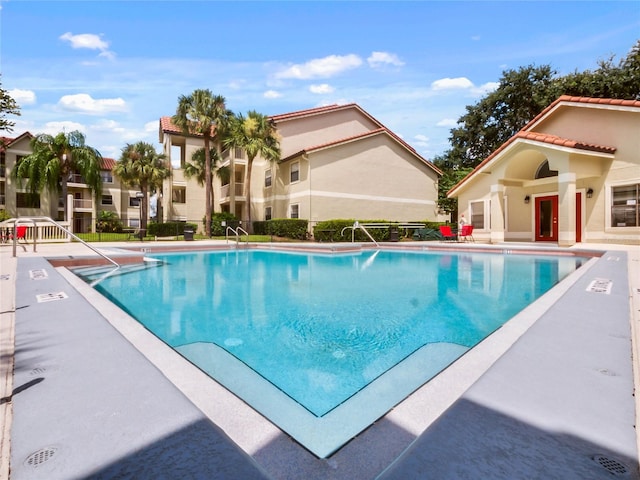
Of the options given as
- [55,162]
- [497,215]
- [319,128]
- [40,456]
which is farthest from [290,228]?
[55,162]

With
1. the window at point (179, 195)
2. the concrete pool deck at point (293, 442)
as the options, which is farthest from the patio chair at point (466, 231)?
the window at point (179, 195)

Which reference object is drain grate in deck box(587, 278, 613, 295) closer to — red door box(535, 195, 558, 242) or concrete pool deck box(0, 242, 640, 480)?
concrete pool deck box(0, 242, 640, 480)

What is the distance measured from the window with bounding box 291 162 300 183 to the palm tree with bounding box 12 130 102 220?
20257 millimetres

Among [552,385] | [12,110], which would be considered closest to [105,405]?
[552,385]

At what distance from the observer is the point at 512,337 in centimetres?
341

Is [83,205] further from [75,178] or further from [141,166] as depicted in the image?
[141,166]

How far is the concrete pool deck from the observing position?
151 centimetres

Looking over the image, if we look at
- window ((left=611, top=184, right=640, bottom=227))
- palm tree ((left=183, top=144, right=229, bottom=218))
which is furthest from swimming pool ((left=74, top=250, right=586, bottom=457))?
palm tree ((left=183, top=144, right=229, bottom=218))

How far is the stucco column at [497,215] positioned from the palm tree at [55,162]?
3384 cm

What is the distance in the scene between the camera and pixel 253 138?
25.7 m

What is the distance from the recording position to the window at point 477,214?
20.8m

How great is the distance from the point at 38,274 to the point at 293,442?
774cm

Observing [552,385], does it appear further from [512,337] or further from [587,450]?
[512,337]

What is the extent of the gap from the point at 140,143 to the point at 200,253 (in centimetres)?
1940
